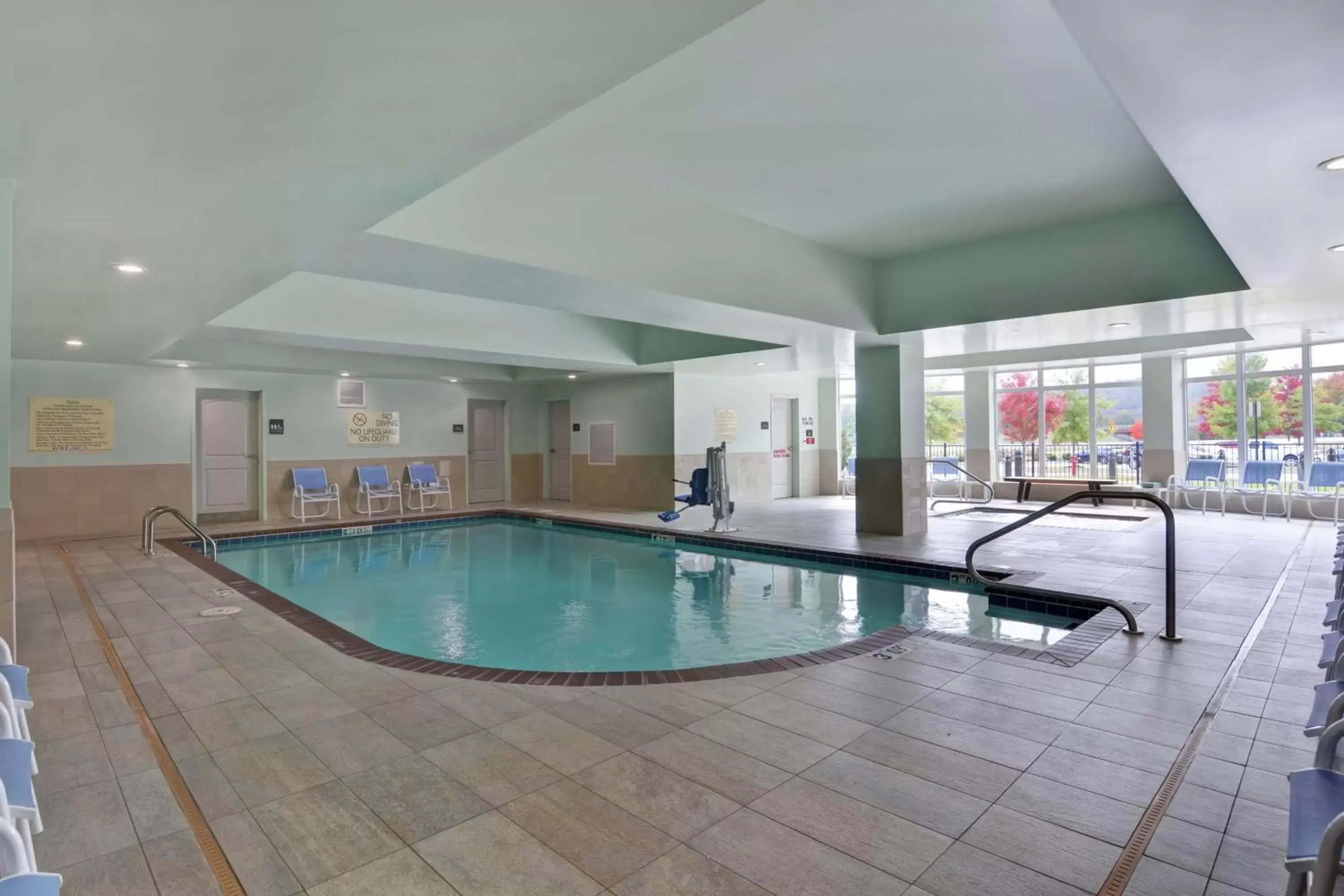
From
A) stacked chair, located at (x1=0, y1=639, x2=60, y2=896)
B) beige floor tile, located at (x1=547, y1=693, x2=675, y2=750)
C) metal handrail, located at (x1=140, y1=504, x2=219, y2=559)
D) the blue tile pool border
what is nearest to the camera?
stacked chair, located at (x1=0, y1=639, x2=60, y2=896)

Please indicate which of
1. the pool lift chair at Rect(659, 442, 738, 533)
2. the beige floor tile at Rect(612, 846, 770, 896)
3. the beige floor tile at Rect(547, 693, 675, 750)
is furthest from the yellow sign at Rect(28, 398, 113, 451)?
the beige floor tile at Rect(612, 846, 770, 896)

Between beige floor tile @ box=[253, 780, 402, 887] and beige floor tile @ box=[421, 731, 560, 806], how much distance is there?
1.02 feet

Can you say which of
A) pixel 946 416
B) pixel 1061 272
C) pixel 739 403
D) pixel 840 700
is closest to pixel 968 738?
pixel 840 700

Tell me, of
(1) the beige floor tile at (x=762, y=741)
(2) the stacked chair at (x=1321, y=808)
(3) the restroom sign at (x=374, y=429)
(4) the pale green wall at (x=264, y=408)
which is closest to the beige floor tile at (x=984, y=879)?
(2) the stacked chair at (x=1321, y=808)

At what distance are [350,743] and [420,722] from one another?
0.28 metres

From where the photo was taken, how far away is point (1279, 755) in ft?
8.26

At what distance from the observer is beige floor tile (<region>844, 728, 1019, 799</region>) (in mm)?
2350

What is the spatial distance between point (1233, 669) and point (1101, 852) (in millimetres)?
2072

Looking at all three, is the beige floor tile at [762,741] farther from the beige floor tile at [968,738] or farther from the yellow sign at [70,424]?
the yellow sign at [70,424]

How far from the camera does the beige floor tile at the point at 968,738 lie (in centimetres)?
255

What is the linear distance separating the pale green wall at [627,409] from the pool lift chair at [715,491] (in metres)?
1.98

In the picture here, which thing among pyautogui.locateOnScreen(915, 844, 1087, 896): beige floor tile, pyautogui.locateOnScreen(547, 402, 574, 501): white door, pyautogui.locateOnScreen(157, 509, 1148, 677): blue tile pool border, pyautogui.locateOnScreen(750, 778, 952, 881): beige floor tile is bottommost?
pyautogui.locateOnScreen(915, 844, 1087, 896): beige floor tile

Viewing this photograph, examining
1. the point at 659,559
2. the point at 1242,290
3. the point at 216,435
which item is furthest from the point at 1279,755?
the point at 216,435

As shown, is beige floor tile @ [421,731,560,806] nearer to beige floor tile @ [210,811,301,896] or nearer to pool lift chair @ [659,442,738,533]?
beige floor tile @ [210,811,301,896]
